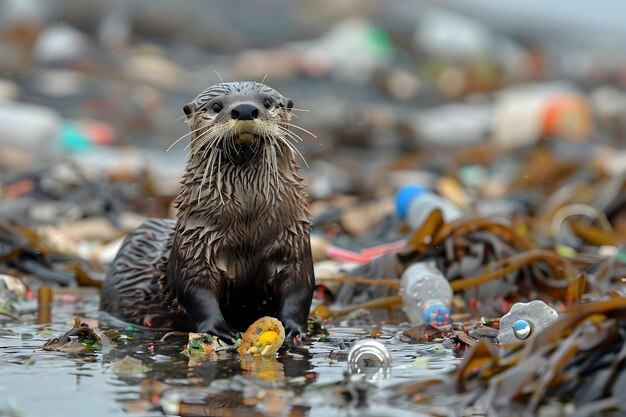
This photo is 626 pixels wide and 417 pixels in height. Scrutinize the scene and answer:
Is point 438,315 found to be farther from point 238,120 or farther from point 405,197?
point 405,197

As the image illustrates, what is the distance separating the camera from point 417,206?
258 inches

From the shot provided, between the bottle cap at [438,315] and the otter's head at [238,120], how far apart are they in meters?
0.93

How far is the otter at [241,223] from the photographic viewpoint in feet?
12.9

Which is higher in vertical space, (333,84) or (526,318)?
(333,84)

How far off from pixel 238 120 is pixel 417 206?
2910 mm

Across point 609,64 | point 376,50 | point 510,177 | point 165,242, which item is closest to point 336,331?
point 165,242

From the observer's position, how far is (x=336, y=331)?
4305 mm

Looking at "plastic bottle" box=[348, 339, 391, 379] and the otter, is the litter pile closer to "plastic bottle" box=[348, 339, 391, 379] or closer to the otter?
"plastic bottle" box=[348, 339, 391, 379]

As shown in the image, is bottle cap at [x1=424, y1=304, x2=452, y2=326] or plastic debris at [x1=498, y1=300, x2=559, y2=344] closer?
plastic debris at [x1=498, y1=300, x2=559, y2=344]

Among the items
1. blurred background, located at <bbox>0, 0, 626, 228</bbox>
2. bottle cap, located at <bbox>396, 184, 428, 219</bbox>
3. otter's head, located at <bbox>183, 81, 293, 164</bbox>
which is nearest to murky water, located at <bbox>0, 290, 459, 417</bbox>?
otter's head, located at <bbox>183, 81, 293, 164</bbox>

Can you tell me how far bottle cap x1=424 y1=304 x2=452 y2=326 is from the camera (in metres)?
Result: 4.46

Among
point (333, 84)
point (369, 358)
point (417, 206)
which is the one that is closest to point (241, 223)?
point (369, 358)

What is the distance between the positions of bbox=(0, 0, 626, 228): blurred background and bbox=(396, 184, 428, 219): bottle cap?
138 cm

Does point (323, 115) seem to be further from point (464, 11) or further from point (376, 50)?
point (464, 11)
